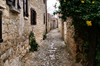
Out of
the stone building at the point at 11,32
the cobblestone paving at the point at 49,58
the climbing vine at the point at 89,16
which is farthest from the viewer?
the cobblestone paving at the point at 49,58

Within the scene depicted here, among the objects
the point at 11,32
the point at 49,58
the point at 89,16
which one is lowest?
the point at 49,58

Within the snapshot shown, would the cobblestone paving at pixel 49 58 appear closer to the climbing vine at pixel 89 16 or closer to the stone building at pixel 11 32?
the stone building at pixel 11 32

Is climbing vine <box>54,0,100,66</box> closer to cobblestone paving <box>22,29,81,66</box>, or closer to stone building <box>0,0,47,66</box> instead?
cobblestone paving <box>22,29,81,66</box>

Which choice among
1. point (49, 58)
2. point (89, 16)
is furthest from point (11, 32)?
point (89, 16)

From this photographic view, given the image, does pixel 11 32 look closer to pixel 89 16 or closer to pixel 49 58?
pixel 49 58

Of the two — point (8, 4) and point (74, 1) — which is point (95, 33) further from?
point (8, 4)

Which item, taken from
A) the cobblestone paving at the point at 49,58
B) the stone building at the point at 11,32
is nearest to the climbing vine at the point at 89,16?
the cobblestone paving at the point at 49,58

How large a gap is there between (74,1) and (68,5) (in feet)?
0.72

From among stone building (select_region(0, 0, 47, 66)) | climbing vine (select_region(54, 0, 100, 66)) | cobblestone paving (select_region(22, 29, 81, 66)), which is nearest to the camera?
climbing vine (select_region(54, 0, 100, 66))

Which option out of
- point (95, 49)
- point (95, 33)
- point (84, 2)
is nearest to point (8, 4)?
point (84, 2)

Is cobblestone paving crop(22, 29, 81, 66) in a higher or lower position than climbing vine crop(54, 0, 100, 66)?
lower

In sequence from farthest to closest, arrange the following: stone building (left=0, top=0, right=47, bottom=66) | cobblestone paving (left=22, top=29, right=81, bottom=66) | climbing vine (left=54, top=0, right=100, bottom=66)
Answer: cobblestone paving (left=22, top=29, right=81, bottom=66) < stone building (left=0, top=0, right=47, bottom=66) < climbing vine (left=54, top=0, right=100, bottom=66)

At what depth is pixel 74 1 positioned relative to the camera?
90.2 inches

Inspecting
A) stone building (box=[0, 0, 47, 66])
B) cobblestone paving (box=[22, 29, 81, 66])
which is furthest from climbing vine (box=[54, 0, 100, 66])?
stone building (box=[0, 0, 47, 66])
